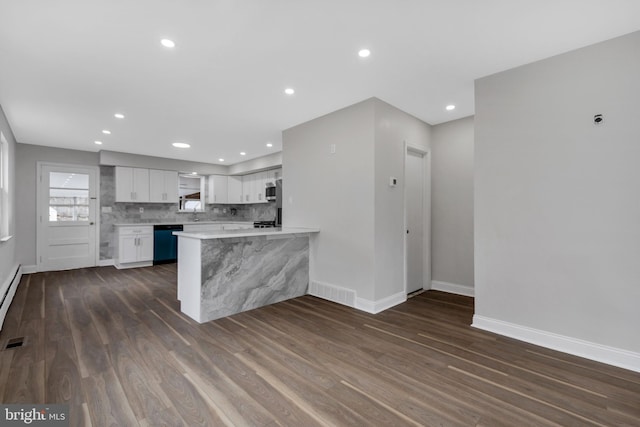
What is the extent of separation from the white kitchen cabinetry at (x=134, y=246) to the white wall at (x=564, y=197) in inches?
254

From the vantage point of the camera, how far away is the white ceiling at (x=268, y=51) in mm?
1979

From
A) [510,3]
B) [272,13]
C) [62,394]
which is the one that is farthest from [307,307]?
[510,3]

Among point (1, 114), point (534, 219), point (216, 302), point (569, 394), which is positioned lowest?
point (569, 394)

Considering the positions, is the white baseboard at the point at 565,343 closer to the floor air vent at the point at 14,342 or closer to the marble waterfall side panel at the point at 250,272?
the marble waterfall side panel at the point at 250,272

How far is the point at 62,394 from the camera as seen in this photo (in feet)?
6.23

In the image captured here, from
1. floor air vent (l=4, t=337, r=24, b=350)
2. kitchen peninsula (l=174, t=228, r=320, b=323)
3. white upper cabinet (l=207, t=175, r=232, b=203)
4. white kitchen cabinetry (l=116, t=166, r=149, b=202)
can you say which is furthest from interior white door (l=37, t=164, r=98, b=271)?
kitchen peninsula (l=174, t=228, r=320, b=323)

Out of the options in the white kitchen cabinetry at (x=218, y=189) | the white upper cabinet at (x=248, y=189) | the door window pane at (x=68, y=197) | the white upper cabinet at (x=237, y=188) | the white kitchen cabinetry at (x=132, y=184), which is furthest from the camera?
the white kitchen cabinetry at (x=218, y=189)

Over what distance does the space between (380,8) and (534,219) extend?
224 cm

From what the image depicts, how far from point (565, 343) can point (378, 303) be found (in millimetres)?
1723

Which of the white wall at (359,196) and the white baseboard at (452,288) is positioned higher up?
the white wall at (359,196)

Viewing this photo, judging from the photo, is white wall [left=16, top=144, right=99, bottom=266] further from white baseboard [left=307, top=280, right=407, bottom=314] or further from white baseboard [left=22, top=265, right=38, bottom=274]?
white baseboard [left=307, top=280, right=407, bottom=314]

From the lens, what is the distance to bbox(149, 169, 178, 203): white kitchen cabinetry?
22.6ft

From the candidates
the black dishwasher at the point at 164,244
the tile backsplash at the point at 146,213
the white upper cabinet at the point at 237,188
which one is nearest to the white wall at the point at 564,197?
the white upper cabinet at the point at 237,188

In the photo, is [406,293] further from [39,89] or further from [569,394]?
[39,89]
